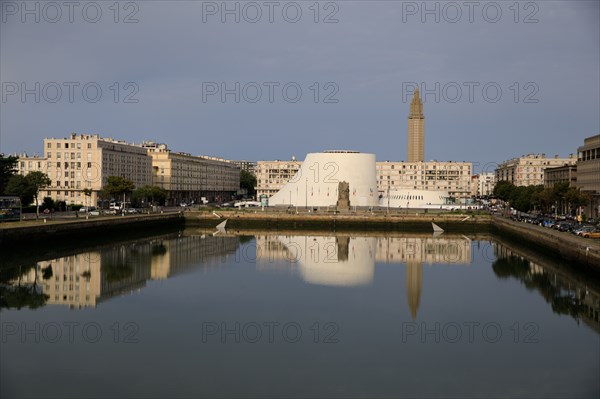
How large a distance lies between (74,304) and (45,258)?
11.2 meters

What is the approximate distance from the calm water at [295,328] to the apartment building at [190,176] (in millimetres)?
52253

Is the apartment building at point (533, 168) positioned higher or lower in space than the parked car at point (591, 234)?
higher

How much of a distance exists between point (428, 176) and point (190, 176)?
3460 centimetres

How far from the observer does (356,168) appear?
73.4 metres

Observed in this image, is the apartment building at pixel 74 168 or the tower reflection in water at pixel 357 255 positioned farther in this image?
the apartment building at pixel 74 168

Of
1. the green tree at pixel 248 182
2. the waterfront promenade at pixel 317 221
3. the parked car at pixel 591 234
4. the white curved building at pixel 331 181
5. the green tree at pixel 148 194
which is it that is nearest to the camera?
the parked car at pixel 591 234

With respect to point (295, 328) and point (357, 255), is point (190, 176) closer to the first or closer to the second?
point (357, 255)

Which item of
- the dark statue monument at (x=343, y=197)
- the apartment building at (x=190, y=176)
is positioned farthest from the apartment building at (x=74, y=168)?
the dark statue monument at (x=343, y=197)

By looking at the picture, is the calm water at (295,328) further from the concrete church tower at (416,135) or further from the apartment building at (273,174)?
the concrete church tower at (416,135)

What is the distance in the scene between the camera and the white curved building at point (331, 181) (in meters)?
73.0

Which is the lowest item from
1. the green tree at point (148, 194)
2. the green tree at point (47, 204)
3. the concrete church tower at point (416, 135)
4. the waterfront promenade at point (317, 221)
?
the waterfront promenade at point (317, 221)

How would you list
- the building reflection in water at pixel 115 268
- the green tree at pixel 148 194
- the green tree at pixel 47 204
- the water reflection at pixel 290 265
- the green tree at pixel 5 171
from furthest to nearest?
the green tree at pixel 148 194
the green tree at pixel 5 171
the green tree at pixel 47 204
the building reflection in water at pixel 115 268
the water reflection at pixel 290 265

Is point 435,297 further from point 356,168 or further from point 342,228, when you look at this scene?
point 356,168

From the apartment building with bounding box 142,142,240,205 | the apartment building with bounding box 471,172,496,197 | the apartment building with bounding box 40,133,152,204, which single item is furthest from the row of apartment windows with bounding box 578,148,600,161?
the apartment building with bounding box 471,172,496,197
